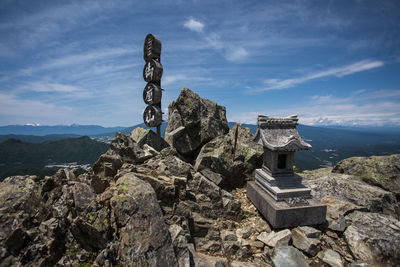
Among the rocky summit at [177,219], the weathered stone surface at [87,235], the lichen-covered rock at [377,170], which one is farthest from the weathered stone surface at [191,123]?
the lichen-covered rock at [377,170]

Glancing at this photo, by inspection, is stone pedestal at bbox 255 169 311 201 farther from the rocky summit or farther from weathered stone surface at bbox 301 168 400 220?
weathered stone surface at bbox 301 168 400 220

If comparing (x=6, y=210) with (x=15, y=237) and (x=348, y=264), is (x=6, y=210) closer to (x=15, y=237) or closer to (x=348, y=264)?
(x=15, y=237)

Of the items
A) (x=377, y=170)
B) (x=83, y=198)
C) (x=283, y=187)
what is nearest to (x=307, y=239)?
(x=283, y=187)

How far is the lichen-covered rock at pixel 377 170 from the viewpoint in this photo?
42.0 ft

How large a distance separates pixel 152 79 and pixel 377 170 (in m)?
19.1

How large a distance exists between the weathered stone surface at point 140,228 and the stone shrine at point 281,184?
576 cm

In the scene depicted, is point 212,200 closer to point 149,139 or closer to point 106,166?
point 106,166

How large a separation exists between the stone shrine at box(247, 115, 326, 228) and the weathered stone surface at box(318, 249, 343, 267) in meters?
1.37

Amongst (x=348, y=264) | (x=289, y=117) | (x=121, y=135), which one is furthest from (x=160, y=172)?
(x=348, y=264)

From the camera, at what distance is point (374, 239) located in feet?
26.7

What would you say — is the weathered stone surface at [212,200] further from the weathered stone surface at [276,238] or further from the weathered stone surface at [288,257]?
the weathered stone surface at [288,257]

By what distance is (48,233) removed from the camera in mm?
6039

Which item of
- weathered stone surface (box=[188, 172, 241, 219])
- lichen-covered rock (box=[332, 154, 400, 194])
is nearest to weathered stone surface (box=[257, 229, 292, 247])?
weathered stone surface (box=[188, 172, 241, 219])

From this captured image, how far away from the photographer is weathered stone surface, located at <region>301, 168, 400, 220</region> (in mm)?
10812
